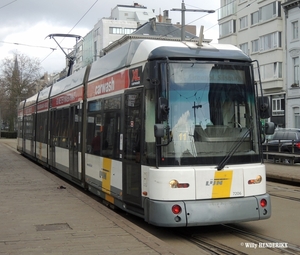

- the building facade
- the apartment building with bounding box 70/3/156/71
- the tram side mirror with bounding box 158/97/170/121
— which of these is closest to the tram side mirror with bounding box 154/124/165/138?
the tram side mirror with bounding box 158/97/170/121

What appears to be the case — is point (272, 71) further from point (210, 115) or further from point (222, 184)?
point (222, 184)

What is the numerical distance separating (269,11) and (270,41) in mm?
2882

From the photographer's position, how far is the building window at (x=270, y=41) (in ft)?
146

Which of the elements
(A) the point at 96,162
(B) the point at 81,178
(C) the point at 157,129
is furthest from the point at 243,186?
(B) the point at 81,178

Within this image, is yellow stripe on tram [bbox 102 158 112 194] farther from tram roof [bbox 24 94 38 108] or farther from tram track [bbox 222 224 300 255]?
tram roof [bbox 24 94 38 108]

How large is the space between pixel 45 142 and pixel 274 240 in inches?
515

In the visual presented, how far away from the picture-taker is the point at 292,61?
43.1 metres

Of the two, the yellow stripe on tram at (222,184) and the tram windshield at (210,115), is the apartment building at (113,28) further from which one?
the yellow stripe on tram at (222,184)

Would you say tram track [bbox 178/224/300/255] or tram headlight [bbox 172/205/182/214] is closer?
tram track [bbox 178/224/300/255]

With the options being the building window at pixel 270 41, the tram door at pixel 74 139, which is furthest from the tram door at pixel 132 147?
the building window at pixel 270 41

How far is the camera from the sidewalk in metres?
6.35

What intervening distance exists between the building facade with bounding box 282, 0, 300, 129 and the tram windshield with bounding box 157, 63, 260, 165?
117 ft

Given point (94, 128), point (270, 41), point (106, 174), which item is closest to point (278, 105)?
point (270, 41)

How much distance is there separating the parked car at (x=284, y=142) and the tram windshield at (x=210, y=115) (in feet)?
48.3
